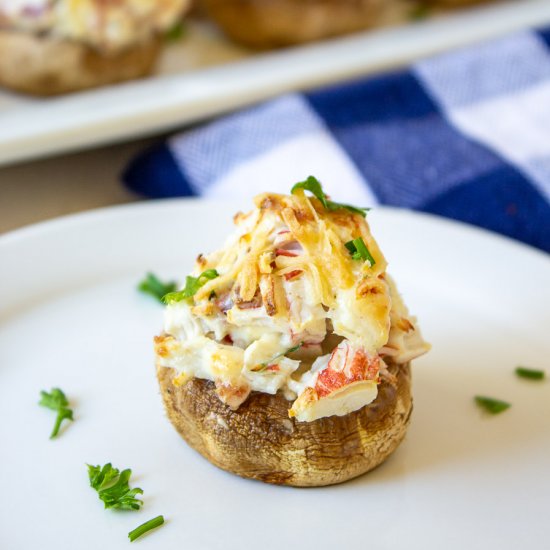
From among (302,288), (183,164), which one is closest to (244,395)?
(302,288)

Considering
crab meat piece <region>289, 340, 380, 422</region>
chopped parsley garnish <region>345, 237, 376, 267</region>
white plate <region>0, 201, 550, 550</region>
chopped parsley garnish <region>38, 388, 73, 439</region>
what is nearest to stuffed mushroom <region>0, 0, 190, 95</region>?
white plate <region>0, 201, 550, 550</region>

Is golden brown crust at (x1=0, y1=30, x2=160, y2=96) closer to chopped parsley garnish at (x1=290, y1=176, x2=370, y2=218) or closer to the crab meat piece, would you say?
chopped parsley garnish at (x1=290, y1=176, x2=370, y2=218)

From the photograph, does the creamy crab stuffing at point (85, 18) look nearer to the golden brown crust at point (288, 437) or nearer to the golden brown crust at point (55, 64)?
the golden brown crust at point (55, 64)

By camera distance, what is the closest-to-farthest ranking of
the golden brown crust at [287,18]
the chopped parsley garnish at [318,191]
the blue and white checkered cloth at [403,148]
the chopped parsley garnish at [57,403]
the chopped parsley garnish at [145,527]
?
the chopped parsley garnish at [145,527], the chopped parsley garnish at [318,191], the chopped parsley garnish at [57,403], the blue and white checkered cloth at [403,148], the golden brown crust at [287,18]

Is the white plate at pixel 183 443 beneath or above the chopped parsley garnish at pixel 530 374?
above

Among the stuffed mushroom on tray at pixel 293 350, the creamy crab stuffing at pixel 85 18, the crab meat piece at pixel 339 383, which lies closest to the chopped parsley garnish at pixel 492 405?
the stuffed mushroom on tray at pixel 293 350

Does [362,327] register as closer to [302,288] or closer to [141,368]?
[302,288]

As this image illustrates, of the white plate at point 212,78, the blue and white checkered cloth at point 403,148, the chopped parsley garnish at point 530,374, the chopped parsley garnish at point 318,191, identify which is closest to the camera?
the chopped parsley garnish at point 318,191
